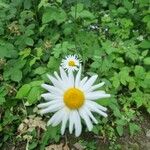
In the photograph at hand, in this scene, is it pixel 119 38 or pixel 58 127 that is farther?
pixel 119 38

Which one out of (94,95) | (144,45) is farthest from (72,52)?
(94,95)

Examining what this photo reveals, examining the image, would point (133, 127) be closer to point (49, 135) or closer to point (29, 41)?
point (49, 135)

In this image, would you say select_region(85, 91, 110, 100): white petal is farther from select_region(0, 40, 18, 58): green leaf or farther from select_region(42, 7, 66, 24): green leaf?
select_region(42, 7, 66, 24): green leaf

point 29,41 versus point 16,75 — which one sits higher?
point 29,41

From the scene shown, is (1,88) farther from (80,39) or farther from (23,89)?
(80,39)

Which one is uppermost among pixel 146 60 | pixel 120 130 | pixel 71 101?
pixel 71 101

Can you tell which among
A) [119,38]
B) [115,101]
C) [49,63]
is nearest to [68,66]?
[49,63]
